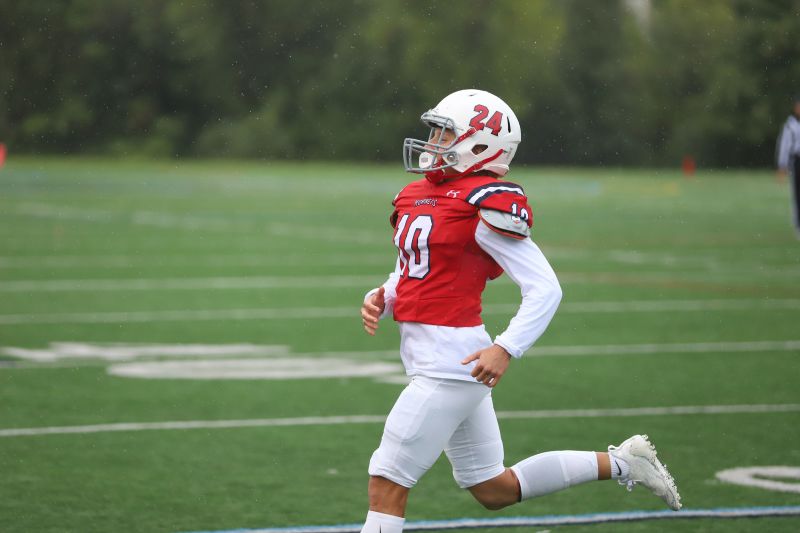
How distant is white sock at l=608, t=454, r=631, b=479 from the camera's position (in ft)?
16.6

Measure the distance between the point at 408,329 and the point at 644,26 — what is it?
221 ft

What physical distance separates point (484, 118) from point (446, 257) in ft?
1.60

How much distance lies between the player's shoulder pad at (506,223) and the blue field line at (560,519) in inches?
65.6

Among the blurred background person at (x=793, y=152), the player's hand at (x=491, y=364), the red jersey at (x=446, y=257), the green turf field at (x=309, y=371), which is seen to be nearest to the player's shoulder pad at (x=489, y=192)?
the red jersey at (x=446, y=257)

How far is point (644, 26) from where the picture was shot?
69.9 m

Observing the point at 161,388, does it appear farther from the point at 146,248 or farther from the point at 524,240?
the point at 146,248

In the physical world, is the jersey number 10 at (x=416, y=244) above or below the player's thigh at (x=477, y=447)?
above

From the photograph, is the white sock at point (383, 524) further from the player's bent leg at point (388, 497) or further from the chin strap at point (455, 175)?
the chin strap at point (455, 175)

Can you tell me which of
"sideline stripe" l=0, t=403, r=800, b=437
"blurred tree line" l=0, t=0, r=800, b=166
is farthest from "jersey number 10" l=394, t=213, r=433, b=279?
"blurred tree line" l=0, t=0, r=800, b=166

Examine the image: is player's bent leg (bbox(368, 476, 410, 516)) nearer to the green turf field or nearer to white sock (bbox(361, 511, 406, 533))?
white sock (bbox(361, 511, 406, 533))

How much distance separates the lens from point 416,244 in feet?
15.5

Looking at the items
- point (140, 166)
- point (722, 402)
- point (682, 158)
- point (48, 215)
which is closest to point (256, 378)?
point (722, 402)

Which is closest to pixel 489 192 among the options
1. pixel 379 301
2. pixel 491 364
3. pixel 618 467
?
pixel 491 364

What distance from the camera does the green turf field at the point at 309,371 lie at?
6.34 m
